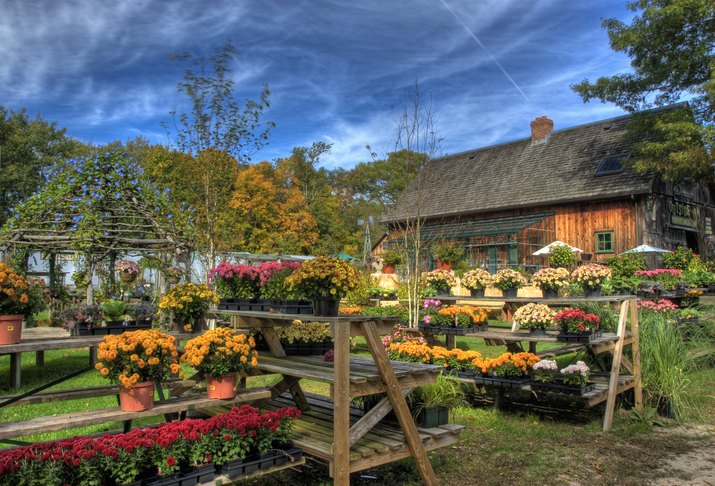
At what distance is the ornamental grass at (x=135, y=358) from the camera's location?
10.8 feet

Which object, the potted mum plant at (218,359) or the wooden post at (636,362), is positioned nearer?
the potted mum plant at (218,359)

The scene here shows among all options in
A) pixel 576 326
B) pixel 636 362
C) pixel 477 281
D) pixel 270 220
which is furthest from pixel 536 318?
pixel 270 220

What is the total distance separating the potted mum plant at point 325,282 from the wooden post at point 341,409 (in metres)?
0.40

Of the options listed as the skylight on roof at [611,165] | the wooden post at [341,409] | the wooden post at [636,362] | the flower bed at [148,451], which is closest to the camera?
the flower bed at [148,451]

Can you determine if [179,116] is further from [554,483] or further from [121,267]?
[554,483]

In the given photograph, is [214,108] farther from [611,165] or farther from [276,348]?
[611,165]

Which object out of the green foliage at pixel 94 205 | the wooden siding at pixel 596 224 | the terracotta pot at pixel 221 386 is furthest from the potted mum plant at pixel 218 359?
the wooden siding at pixel 596 224

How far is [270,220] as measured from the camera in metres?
30.5

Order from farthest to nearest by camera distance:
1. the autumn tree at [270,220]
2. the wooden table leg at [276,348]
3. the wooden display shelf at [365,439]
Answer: the autumn tree at [270,220] < the wooden table leg at [276,348] < the wooden display shelf at [365,439]

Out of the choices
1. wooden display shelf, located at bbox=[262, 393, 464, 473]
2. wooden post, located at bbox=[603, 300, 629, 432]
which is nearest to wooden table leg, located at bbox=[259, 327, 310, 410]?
wooden display shelf, located at bbox=[262, 393, 464, 473]

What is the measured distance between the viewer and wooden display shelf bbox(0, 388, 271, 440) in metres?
2.92

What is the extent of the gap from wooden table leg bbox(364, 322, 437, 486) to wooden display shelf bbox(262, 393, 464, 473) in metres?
0.09

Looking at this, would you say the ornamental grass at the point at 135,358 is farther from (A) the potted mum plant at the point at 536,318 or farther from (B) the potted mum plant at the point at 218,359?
(A) the potted mum plant at the point at 536,318

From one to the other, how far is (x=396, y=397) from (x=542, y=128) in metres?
25.0
